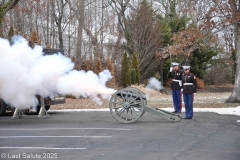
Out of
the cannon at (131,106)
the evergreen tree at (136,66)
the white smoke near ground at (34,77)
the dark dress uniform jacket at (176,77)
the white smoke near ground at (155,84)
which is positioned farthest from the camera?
the evergreen tree at (136,66)

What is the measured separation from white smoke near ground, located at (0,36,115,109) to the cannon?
1000mm

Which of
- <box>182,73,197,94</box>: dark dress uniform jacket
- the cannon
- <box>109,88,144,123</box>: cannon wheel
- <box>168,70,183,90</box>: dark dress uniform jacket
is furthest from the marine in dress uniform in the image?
<box>109,88,144,123</box>: cannon wheel

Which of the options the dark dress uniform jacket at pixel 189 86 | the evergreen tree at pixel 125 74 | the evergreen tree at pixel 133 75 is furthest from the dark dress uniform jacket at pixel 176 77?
the evergreen tree at pixel 133 75

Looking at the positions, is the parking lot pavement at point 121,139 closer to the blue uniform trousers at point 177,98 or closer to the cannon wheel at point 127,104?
the cannon wheel at point 127,104

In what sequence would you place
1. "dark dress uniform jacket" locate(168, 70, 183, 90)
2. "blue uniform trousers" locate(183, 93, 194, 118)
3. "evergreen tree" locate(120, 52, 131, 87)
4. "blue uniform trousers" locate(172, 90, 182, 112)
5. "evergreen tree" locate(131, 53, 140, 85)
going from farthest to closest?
"evergreen tree" locate(131, 53, 140, 85) → "evergreen tree" locate(120, 52, 131, 87) → "blue uniform trousers" locate(172, 90, 182, 112) → "dark dress uniform jacket" locate(168, 70, 183, 90) → "blue uniform trousers" locate(183, 93, 194, 118)

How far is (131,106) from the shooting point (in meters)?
12.4

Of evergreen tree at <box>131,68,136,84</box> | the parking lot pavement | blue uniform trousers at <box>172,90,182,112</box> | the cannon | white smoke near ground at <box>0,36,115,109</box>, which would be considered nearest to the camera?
the parking lot pavement

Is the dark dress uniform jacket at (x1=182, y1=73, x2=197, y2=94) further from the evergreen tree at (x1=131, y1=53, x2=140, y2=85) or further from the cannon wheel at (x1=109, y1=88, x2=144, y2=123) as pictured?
the evergreen tree at (x1=131, y1=53, x2=140, y2=85)

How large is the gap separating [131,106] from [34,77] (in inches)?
130

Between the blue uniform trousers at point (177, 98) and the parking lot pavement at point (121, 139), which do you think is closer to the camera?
the parking lot pavement at point (121, 139)

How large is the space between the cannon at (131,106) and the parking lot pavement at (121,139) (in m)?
0.24

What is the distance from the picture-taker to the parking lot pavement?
8.21m

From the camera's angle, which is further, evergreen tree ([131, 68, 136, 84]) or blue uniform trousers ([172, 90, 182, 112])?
evergreen tree ([131, 68, 136, 84])

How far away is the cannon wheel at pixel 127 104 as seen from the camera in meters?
12.4
